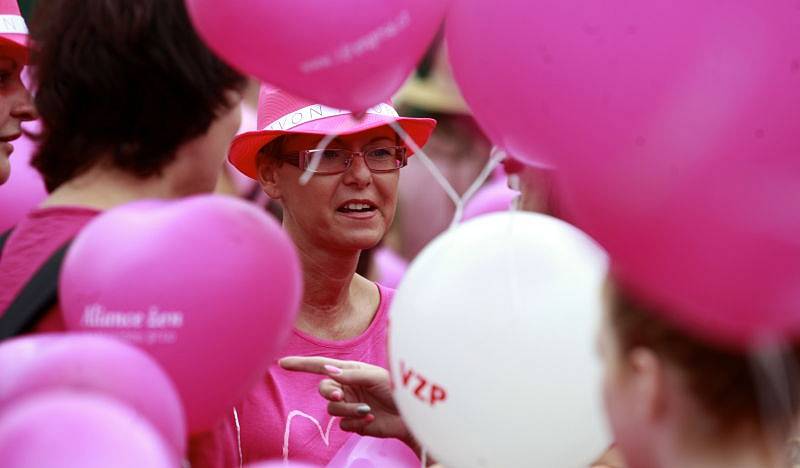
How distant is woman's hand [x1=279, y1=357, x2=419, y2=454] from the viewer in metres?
3.02

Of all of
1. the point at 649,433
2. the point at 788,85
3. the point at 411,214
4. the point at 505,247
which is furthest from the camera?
the point at 411,214

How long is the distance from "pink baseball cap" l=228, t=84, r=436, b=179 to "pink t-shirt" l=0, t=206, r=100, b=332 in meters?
1.32

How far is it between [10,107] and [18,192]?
0.36m

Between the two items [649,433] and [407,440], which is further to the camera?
[407,440]

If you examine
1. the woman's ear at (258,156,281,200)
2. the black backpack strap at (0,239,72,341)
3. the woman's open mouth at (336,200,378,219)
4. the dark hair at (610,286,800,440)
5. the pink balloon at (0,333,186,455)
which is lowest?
the woman's ear at (258,156,281,200)

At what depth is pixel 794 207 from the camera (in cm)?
180

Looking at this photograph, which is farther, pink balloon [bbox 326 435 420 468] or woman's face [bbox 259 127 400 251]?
woman's face [bbox 259 127 400 251]

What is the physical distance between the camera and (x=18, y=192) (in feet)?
12.8

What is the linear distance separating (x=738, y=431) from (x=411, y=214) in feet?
14.9

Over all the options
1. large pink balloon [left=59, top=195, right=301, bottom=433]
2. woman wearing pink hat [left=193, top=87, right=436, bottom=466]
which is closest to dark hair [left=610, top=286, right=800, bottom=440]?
large pink balloon [left=59, top=195, right=301, bottom=433]

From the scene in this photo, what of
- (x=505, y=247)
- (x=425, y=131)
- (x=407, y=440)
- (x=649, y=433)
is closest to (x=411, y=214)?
(x=425, y=131)

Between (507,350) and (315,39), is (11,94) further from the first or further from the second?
(507,350)

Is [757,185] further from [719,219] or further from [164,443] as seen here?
[164,443]

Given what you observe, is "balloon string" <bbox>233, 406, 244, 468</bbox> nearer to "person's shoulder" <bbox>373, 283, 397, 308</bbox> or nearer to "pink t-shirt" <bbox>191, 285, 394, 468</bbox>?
"pink t-shirt" <bbox>191, 285, 394, 468</bbox>
